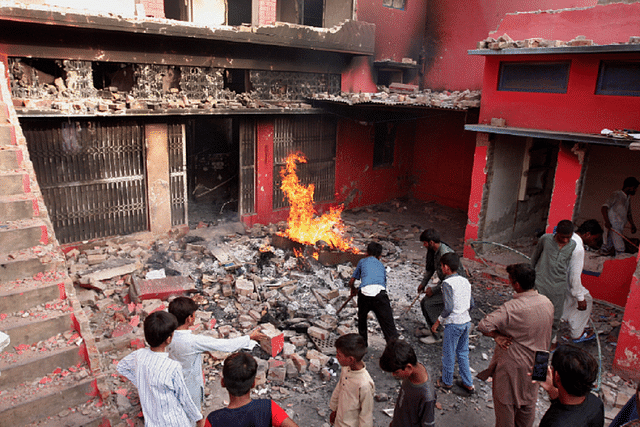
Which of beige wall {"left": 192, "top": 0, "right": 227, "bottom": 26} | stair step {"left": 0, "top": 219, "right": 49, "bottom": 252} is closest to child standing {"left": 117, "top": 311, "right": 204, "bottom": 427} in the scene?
stair step {"left": 0, "top": 219, "right": 49, "bottom": 252}

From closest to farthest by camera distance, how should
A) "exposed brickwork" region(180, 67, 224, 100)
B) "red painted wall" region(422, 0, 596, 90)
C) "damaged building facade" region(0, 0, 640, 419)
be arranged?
"damaged building facade" region(0, 0, 640, 419) → "exposed brickwork" region(180, 67, 224, 100) → "red painted wall" region(422, 0, 596, 90)

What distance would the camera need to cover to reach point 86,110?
8414mm

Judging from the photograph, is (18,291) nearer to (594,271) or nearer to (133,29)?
(133,29)

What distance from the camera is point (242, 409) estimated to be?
313 centimetres

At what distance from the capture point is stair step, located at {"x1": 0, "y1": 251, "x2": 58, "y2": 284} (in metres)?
4.66

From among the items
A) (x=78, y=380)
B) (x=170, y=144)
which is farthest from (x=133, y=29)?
(x=78, y=380)

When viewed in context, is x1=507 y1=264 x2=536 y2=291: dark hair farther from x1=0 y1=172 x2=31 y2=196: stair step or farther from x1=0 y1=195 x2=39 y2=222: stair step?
x1=0 y1=172 x2=31 y2=196: stair step

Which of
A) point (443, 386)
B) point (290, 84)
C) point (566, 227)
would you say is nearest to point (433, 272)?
point (443, 386)

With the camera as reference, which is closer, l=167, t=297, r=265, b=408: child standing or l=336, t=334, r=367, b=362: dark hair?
l=336, t=334, r=367, b=362: dark hair

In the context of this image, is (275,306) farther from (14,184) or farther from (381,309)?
(14,184)

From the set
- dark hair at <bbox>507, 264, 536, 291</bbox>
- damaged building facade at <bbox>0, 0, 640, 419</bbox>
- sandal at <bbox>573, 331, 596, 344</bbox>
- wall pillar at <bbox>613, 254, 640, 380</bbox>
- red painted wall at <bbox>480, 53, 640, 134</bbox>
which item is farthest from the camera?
damaged building facade at <bbox>0, 0, 640, 419</bbox>

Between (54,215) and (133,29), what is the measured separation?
13.6 feet

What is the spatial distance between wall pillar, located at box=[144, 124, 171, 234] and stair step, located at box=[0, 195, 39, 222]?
4.88 meters

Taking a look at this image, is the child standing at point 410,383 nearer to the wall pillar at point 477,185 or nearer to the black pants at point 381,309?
the black pants at point 381,309
